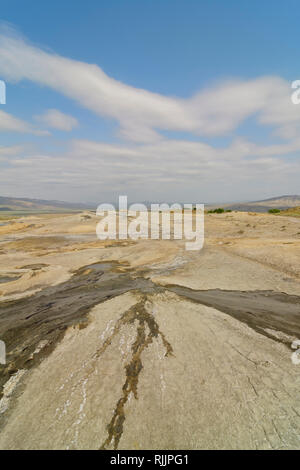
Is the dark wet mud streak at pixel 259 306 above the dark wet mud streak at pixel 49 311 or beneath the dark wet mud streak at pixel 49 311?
above

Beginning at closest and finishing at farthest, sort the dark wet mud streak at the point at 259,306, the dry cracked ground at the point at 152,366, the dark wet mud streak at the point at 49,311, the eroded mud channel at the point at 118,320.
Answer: the dry cracked ground at the point at 152,366 < the eroded mud channel at the point at 118,320 < the dark wet mud streak at the point at 49,311 < the dark wet mud streak at the point at 259,306

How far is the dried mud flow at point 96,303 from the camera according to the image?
21.8 ft

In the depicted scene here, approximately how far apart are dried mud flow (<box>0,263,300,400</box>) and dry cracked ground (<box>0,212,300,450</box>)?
44 mm

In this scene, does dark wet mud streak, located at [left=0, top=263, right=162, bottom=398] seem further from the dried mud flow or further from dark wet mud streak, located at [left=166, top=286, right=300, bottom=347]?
dark wet mud streak, located at [left=166, top=286, right=300, bottom=347]

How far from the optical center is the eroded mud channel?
21.2 ft

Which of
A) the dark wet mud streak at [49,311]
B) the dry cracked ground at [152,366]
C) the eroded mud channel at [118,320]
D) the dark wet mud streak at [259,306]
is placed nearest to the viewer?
the dry cracked ground at [152,366]

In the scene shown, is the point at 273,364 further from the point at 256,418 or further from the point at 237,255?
the point at 237,255

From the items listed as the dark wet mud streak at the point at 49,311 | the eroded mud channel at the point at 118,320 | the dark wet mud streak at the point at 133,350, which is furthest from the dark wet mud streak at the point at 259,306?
the dark wet mud streak at the point at 49,311

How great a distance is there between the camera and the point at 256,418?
4789 millimetres

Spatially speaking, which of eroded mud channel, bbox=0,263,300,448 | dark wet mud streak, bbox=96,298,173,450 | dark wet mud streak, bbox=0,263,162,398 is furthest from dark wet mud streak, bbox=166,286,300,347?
dark wet mud streak, bbox=0,263,162,398

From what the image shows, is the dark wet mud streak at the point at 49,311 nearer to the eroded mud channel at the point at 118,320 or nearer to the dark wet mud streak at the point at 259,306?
the eroded mud channel at the point at 118,320

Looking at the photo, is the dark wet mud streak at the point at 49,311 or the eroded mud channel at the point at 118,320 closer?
the eroded mud channel at the point at 118,320
